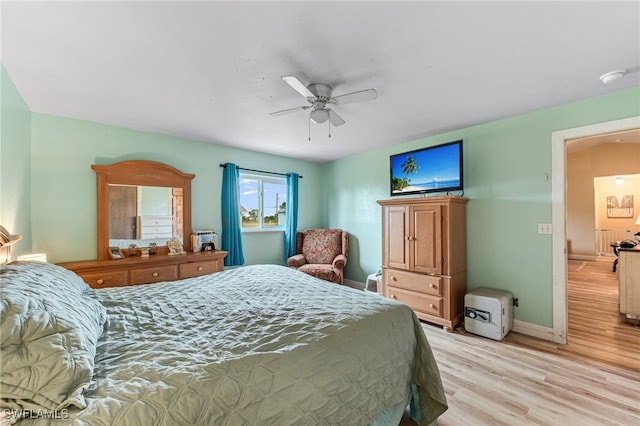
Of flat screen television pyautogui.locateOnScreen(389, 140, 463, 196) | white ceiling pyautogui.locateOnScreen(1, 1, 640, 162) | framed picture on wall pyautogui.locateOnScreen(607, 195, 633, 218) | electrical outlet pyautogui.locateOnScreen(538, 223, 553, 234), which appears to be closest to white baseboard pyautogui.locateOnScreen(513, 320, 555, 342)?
electrical outlet pyautogui.locateOnScreen(538, 223, 553, 234)

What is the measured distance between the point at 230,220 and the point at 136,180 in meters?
1.26

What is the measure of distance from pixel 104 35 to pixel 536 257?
4.19 m

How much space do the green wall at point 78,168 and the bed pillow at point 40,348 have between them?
2.24 metres

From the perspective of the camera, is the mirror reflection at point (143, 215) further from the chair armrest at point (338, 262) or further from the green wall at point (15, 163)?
the chair armrest at point (338, 262)

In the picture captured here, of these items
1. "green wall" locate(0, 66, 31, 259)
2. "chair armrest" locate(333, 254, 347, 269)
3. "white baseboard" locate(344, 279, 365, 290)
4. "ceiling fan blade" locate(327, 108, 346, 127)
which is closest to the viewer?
"green wall" locate(0, 66, 31, 259)

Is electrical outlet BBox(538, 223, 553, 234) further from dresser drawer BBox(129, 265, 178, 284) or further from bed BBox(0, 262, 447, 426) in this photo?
dresser drawer BBox(129, 265, 178, 284)

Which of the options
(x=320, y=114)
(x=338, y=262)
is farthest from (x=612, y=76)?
(x=338, y=262)

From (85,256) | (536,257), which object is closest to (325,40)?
(536,257)

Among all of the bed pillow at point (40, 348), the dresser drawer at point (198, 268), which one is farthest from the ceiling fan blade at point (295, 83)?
the dresser drawer at point (198, 268)

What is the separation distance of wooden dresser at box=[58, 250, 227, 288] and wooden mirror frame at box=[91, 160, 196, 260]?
0.32 metres

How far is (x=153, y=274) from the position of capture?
306 cm

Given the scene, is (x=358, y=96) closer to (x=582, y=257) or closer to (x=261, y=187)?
(x=261, y=187)

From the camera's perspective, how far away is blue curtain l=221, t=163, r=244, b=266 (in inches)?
156

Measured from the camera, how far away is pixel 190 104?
8.45ft
